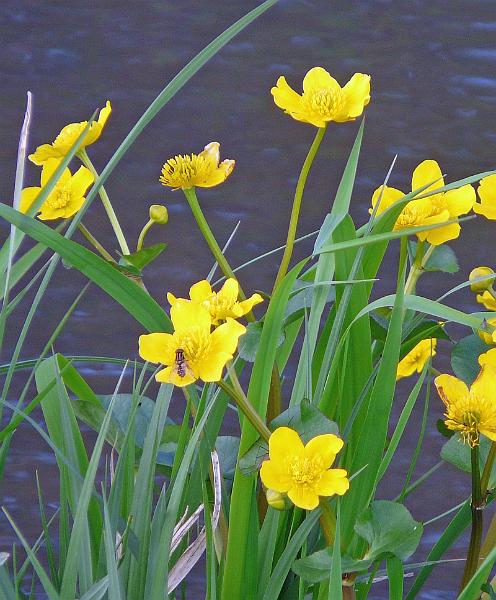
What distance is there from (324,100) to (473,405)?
18cm

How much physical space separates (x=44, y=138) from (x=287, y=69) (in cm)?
40

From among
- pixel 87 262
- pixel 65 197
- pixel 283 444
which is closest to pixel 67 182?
pixel 65 197

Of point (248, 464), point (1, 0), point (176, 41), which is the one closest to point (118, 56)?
point (176, 41)

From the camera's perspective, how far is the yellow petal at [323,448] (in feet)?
1.25

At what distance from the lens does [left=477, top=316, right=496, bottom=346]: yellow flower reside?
0.43m

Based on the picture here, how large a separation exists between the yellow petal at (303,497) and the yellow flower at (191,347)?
0.06 m

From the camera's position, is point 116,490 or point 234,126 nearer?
point 116,490

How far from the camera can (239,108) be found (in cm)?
140

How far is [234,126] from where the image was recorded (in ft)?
4.57

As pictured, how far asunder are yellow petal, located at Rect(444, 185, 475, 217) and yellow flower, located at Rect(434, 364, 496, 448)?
0.11 meters

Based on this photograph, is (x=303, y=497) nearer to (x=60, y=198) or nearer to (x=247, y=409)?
(x=247, y=409)

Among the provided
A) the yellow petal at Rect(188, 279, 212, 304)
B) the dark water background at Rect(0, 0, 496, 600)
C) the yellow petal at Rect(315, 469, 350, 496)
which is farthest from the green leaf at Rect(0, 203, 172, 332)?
the dark water background at Rect(0, 0, 496, 600)

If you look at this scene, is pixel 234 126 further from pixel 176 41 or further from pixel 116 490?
pixel 116 490

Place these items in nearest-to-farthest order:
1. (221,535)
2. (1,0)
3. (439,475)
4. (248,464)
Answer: (248,464)
(221,535)
(439,475)
(1,0)
